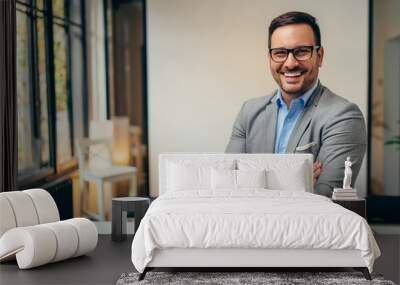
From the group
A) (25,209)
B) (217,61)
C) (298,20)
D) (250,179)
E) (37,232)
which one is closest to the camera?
(37,232)

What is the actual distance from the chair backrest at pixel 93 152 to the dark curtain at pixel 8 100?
1091 mm

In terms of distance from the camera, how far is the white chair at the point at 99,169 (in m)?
7.71

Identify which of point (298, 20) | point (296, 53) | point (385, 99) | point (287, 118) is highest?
point (298, 20)

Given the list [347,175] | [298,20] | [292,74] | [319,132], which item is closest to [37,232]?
[347,175]

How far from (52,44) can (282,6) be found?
104 inches

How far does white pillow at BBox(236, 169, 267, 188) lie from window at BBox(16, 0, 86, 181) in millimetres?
2242

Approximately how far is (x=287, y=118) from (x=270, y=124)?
207mm

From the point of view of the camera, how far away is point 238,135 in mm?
7668

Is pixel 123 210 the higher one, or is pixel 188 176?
pixel 188 176

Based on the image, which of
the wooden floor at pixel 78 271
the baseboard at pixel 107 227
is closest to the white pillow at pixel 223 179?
the wooden floor at pixel 78 271

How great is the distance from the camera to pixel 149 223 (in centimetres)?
489

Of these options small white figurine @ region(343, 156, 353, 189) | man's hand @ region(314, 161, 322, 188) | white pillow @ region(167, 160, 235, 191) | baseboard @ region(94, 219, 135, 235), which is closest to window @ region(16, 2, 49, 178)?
baseboard @ region(94, 219, 135, 235)

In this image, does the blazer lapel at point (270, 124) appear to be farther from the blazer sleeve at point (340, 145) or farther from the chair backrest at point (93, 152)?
the chair backrest at point (93, 152)

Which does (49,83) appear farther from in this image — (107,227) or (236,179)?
(236,179)
